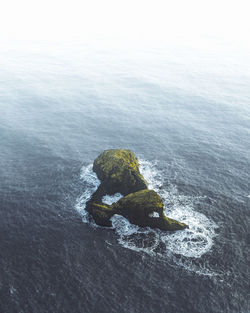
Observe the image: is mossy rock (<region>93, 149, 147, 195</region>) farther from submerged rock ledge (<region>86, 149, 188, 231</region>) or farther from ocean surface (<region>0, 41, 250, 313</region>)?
ocean surface (<region>0, 41, 250, 313</region>)

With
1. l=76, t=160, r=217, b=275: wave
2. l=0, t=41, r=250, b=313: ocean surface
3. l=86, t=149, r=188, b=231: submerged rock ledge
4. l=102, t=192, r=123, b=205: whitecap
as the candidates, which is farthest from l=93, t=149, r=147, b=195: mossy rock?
l=0, t=41, r=250, b=313: ocean surface

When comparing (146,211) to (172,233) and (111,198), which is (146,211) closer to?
(172,233)

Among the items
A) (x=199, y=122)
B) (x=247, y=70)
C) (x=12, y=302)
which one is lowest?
(x=12, y=302)

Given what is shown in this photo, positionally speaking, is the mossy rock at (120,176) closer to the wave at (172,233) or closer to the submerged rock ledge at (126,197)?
the submerged rock ledge at (126,197)

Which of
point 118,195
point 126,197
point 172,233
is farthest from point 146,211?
point 118,195

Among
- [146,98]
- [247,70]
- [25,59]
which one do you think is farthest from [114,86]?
[247,70]

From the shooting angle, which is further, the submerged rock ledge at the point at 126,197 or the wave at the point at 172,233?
the submerged rock ledge at the point at 126,197

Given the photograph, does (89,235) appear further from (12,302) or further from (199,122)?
(199,122)

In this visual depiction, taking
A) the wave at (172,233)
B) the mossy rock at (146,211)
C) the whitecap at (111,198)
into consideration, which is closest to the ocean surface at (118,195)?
the wave at (172,233)
